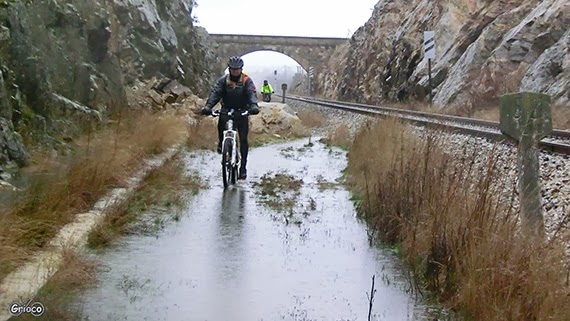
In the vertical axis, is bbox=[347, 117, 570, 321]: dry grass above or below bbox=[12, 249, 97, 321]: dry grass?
above

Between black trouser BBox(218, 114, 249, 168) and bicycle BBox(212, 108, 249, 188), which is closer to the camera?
bicycle BBox(212, 108, 249, 188)

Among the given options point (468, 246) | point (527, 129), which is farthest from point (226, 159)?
point (468, 246)

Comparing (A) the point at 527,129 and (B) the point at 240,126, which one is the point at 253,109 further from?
(A) the point at 527,129

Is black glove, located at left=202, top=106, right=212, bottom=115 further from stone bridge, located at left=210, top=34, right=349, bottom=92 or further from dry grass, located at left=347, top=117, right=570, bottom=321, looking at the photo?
stone bridge, located at left=210, top=34, right=349, bottom=92

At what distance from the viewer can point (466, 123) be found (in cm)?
1881

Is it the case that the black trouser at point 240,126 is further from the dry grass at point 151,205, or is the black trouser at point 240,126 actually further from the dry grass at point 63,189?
the dry grass at point 63,189

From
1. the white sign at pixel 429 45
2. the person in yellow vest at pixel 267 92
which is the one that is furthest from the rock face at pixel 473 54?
the person in yellow vest at pixel 267 92

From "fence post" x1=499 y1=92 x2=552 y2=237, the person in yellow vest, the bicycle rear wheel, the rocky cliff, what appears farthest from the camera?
the person in yellow vest

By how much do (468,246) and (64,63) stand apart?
8953 millimetres

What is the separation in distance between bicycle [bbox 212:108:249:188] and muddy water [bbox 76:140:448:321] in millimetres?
1068

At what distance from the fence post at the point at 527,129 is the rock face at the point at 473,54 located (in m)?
13.7

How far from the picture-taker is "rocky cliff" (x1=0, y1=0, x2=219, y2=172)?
10047 mm

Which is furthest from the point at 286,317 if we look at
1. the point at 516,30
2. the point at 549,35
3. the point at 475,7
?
the point at 475,7

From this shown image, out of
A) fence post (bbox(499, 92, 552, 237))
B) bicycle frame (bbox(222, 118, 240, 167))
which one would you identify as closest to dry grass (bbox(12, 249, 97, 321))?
fence post (bbox(499, 92, 552, 237))
